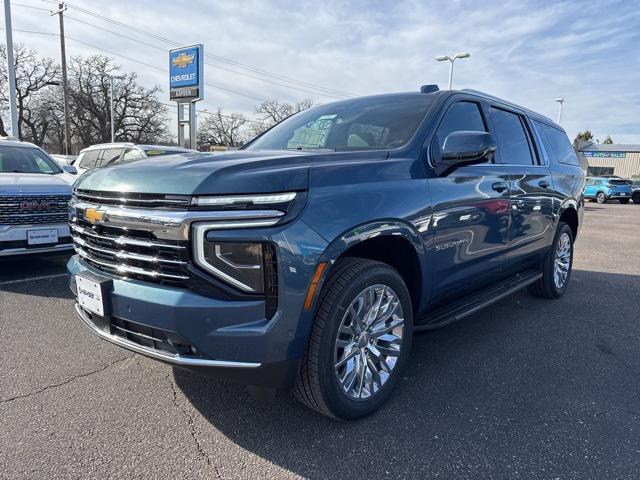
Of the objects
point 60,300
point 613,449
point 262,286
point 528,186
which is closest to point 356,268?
point 262,286

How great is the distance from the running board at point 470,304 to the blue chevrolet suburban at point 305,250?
0.02m

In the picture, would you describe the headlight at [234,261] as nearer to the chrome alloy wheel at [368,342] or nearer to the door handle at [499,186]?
the chrome alloy wheel at [368,342]

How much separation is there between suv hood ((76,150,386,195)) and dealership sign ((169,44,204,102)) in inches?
871

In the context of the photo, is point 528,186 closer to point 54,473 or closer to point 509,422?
point 509,422

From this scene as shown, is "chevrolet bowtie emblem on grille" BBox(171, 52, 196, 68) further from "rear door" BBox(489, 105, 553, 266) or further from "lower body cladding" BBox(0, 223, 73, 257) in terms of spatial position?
"rear door" BBox(489, 105, 553, 266)

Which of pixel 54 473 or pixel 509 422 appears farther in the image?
pixel 509 422

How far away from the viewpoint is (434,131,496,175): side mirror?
2.94m

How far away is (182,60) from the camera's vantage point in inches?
919

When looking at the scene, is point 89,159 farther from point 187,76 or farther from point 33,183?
point 187,76

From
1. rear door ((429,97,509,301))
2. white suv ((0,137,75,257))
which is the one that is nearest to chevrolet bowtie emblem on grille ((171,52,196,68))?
white suv ((0,137,75,257))

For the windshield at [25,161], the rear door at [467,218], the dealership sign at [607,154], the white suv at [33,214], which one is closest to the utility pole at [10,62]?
the windshield at [25,161]

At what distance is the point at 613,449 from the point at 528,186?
239 centimetres

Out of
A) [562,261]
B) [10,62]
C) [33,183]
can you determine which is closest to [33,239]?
[33,183]

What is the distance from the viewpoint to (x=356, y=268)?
95.7 inches
